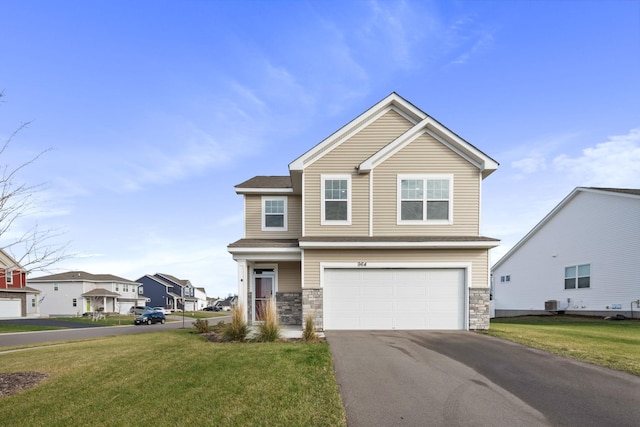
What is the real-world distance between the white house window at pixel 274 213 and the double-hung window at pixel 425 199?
5.47m

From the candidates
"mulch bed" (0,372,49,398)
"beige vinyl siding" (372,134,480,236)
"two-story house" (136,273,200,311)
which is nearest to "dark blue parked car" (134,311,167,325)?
"mulch bed" (0,372,49,398)

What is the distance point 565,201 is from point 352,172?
16.8 m

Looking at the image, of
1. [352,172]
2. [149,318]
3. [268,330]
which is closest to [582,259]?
[352,172]

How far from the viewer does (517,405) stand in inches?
240

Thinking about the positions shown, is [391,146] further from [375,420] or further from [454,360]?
[375,420]

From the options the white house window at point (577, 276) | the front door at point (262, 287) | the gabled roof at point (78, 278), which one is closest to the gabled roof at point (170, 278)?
the gabled roof at point (78, 278)

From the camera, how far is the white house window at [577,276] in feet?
70.5

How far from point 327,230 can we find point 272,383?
26.1 ft

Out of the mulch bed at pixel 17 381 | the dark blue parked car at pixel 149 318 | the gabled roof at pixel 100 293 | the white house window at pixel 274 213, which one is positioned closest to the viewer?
the mulch bed at pixel 17 381

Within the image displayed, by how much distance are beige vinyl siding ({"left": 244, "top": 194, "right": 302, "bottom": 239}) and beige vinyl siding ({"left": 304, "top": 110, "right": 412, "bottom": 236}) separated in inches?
97.2

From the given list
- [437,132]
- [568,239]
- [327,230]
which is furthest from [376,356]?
[568,239]

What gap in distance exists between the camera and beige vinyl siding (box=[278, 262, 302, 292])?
1609cm

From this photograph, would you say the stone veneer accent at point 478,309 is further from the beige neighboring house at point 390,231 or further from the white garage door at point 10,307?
the white garage door at point 10,307

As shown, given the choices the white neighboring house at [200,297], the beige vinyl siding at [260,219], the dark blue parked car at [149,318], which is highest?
the beige vinyl siding at [260,219]
